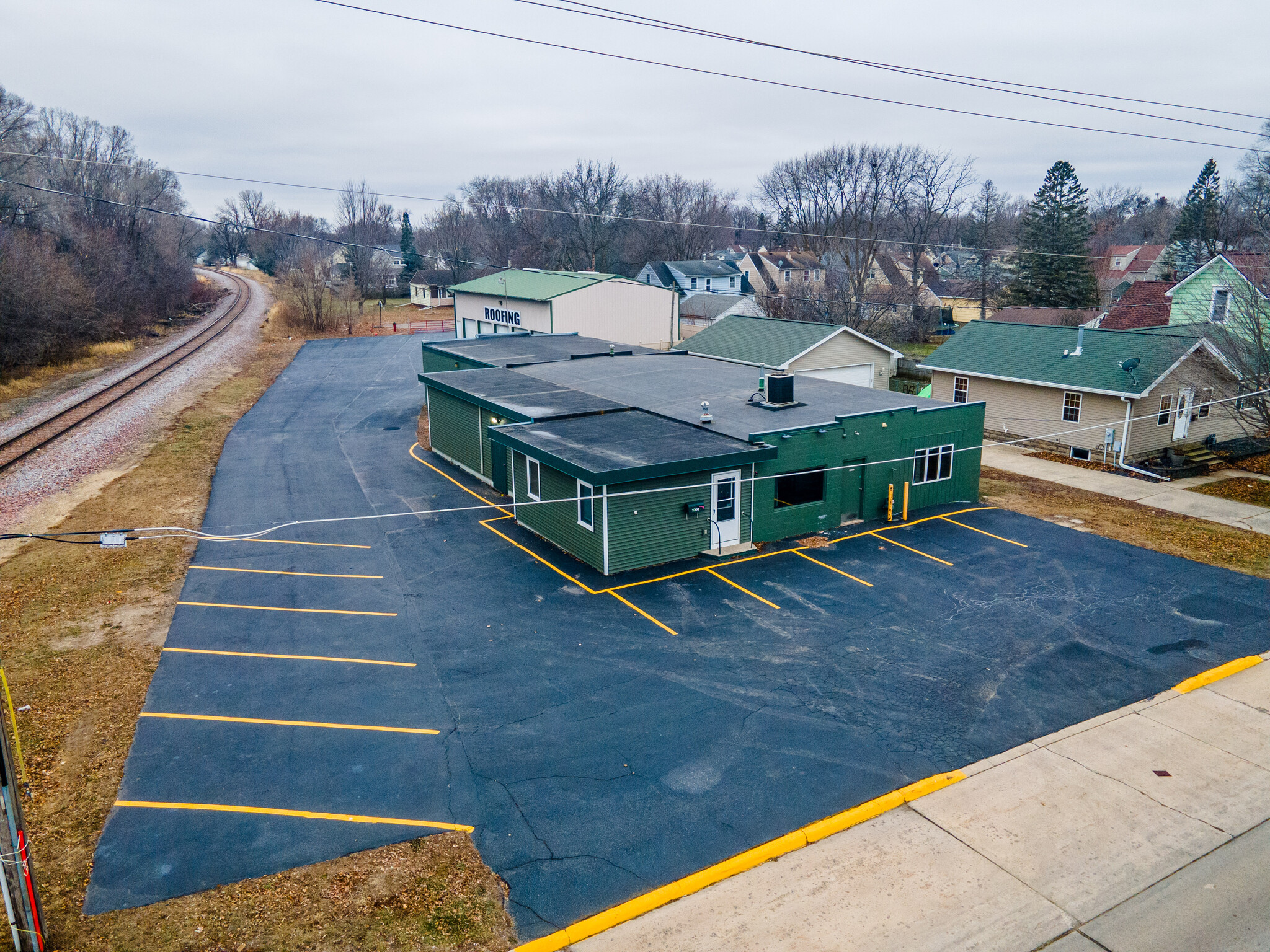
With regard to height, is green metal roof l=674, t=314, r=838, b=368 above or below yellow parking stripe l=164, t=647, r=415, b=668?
above

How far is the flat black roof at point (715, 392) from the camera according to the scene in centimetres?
2350

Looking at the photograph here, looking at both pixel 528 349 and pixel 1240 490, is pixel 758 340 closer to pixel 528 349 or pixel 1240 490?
pixel 528 349

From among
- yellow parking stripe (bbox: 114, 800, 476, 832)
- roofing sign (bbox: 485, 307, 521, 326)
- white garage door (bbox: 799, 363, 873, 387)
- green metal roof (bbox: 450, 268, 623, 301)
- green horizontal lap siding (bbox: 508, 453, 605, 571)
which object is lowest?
yellow parking stripe (bbox: 114, 800, 476, 832)

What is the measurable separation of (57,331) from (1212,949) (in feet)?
184

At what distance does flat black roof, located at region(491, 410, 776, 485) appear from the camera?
19141 mm

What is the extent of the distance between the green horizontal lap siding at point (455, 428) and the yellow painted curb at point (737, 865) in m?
18.8

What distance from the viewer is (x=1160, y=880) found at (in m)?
9.98

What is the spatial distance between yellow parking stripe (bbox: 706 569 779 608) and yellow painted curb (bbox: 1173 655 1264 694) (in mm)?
7336

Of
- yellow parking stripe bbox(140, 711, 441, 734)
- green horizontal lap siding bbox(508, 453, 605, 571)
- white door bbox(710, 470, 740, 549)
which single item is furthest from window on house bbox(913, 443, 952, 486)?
yellow parking stripe bbox(140, 711, 441, 734)

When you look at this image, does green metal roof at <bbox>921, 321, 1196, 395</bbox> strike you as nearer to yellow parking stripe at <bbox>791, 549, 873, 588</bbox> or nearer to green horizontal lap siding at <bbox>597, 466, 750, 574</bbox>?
yellow parking stripe at <bbox>791, 549, 873, 588</bbox>

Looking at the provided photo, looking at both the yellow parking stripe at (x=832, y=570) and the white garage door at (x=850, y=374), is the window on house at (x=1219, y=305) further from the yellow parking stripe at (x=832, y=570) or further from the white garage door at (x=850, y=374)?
the yellow parking stripe at (x=832, y=570)

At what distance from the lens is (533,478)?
2261 centimetres

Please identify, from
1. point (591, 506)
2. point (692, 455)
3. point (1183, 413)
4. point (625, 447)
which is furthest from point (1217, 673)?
point (1183, 413)

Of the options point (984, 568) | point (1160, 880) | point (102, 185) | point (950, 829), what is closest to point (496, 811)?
point (950, 829)
